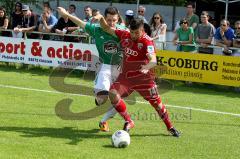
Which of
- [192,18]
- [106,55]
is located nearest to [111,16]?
[106,55]

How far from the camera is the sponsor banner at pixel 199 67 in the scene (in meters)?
14.4

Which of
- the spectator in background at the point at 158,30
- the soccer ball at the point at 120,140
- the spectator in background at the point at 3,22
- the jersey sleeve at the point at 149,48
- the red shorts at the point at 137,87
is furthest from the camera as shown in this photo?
the spectator in background at the point at 3,22

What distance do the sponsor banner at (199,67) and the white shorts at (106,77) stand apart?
5984 millimetres

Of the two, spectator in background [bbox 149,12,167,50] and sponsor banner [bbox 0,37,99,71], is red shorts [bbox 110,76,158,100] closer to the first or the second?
spectator in background [bbox 149,12,167,50]

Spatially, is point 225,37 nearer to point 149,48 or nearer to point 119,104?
point 149,48

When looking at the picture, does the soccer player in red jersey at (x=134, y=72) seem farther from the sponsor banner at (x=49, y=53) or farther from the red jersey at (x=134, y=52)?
the sponsor banner at (x=49, y=53)

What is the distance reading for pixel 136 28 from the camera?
8.15 metres

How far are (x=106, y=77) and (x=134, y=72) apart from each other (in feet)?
1.99

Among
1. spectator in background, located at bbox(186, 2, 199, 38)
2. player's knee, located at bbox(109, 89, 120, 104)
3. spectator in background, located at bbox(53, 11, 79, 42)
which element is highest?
spectator in background, located at bbox(186, 2, 199, 38)

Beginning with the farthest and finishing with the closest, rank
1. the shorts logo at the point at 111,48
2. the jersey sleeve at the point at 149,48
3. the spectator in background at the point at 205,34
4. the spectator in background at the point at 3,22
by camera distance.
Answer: the spectator in background at the point at 3,22 < the spectator in background at the point at 205,34 < the shorts logo at the point at 111,48 < the jersey sleeve at the point at 149,48

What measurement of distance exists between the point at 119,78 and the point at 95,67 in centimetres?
735

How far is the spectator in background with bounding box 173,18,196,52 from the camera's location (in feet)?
49.5

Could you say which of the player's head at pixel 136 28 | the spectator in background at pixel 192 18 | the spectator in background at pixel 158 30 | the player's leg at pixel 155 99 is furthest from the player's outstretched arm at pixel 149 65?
the spectator in background at pixel 192 18

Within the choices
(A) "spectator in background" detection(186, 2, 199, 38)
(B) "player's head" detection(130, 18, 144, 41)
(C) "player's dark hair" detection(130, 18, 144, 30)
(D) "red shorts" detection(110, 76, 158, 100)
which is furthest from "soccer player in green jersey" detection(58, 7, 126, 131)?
(A) "spectator in background" detection(186, 2, 199, 38)
